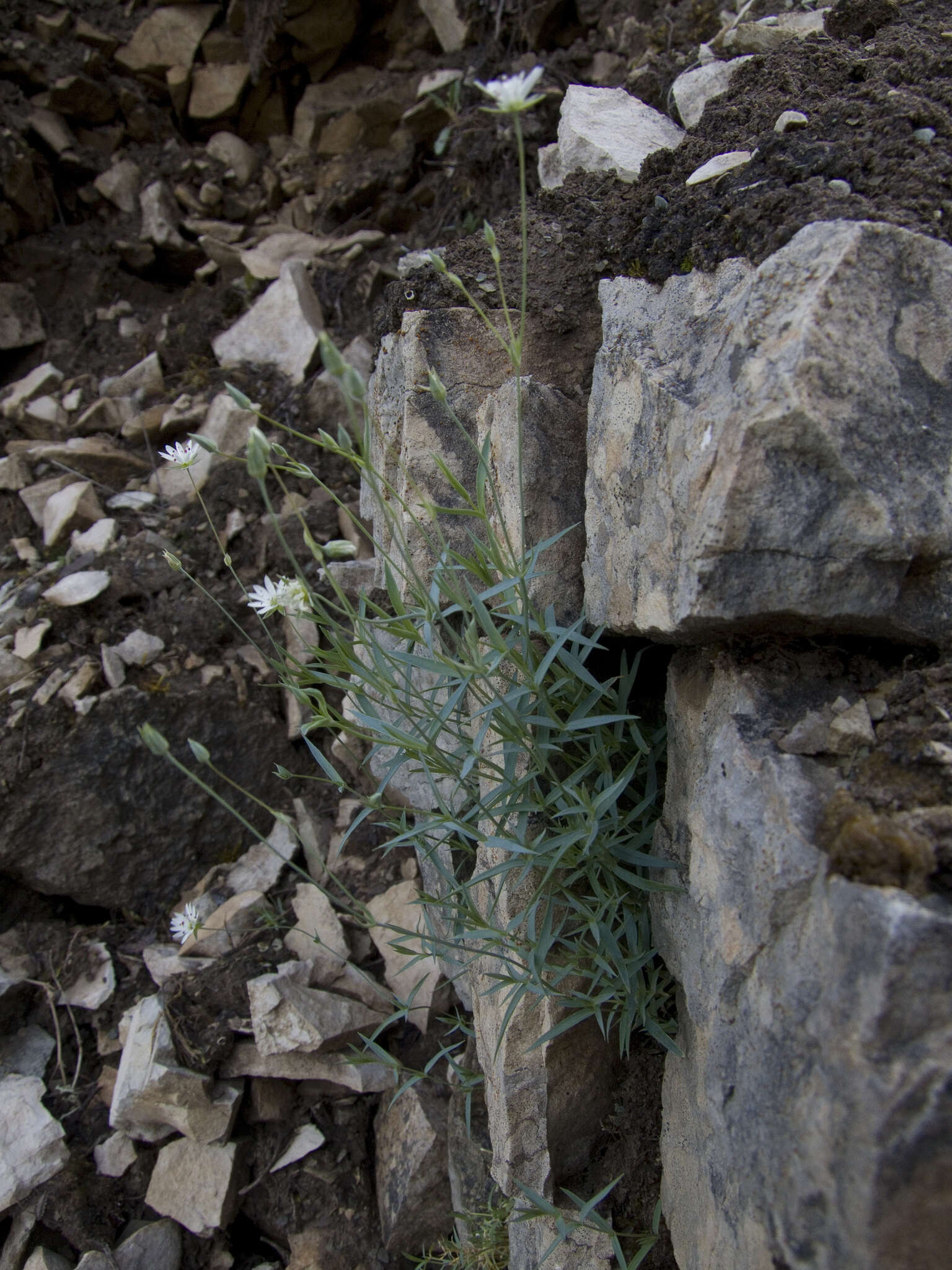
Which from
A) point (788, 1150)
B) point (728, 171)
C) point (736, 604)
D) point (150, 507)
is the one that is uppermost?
point (728, 171)

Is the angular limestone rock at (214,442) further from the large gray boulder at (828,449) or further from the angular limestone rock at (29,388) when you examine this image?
the large gray boulder at (828,449)

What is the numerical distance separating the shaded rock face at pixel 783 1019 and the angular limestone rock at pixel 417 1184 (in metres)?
0.88

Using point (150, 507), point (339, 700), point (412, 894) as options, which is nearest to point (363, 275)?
point (150, 507)

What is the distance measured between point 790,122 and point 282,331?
270 cm

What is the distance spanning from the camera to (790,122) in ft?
6.44

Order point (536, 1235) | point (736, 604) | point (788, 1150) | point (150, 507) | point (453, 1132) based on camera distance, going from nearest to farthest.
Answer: point (788, 1150)
point (736, 604)
point (536, 1235)
point (453, 1132)
point (150, 507)

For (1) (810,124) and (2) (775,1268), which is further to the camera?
(1) (810,124)

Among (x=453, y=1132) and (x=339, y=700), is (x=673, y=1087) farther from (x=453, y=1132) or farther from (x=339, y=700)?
(x=339, y=700)

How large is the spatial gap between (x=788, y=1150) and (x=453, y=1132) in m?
1.48

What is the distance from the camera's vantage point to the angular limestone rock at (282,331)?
4.03 m

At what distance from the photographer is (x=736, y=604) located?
Answer: 157cm

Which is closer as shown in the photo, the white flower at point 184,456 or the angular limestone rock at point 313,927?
the white flower at point 184,456

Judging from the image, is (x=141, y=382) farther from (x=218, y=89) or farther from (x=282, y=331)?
(x=218, y=89)

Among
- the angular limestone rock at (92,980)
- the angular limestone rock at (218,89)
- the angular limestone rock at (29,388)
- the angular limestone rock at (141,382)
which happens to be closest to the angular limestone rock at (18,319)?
the angular limestone rock at (29,388)
